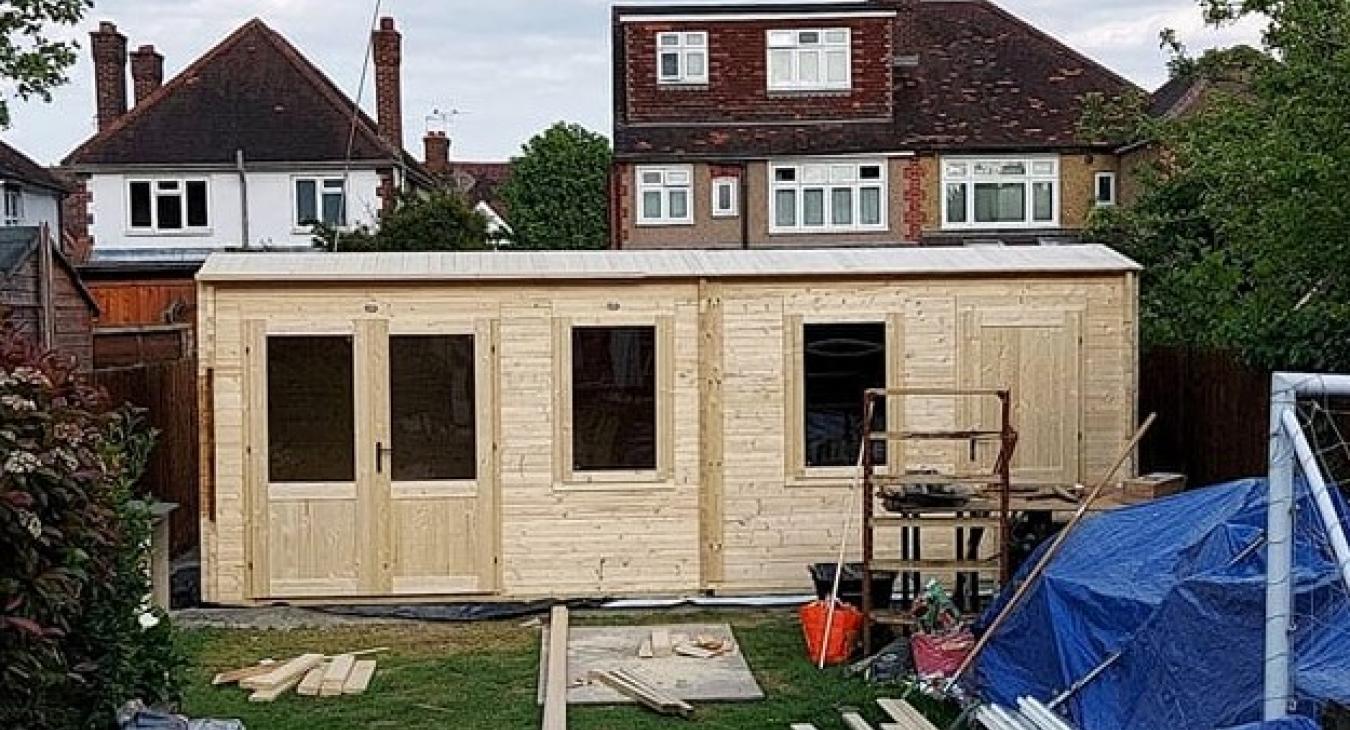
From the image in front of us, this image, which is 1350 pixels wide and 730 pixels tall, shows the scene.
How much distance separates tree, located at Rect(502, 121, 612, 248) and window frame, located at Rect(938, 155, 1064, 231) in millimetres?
19105

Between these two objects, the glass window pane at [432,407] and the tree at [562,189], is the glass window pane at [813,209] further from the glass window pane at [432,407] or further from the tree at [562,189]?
the tree at [562,189]

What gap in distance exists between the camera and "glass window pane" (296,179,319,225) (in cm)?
3216

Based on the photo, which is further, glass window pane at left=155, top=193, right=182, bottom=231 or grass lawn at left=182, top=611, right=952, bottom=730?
glass window pane at left=155, top=193, right=182, bottom=231

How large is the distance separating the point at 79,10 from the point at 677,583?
10.5m

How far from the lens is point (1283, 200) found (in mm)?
10531

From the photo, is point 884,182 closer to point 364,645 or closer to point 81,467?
point 364,645

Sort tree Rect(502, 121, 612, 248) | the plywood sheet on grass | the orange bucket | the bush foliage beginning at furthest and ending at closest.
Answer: tree Rect(502, 121, 612, 248) < the orange bucket < the plywood sheet on grass < the bush foliage

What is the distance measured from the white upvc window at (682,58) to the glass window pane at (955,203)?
16.4 feet

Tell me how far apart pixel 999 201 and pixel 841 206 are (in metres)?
3.04

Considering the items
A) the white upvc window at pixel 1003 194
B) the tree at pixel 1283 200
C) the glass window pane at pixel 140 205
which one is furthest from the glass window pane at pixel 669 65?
the tree at pixel 1283 200

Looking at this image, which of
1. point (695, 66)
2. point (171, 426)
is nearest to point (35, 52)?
point (171, 426)

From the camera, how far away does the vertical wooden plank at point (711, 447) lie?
37.7 ft

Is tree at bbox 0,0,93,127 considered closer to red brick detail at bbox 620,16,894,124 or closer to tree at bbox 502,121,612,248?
red brick detail at bbox 620,16,894,124

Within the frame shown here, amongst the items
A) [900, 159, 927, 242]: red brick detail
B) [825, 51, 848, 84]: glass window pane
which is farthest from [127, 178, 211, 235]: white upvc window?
[900, 159, 927, 242]: red brick detail
